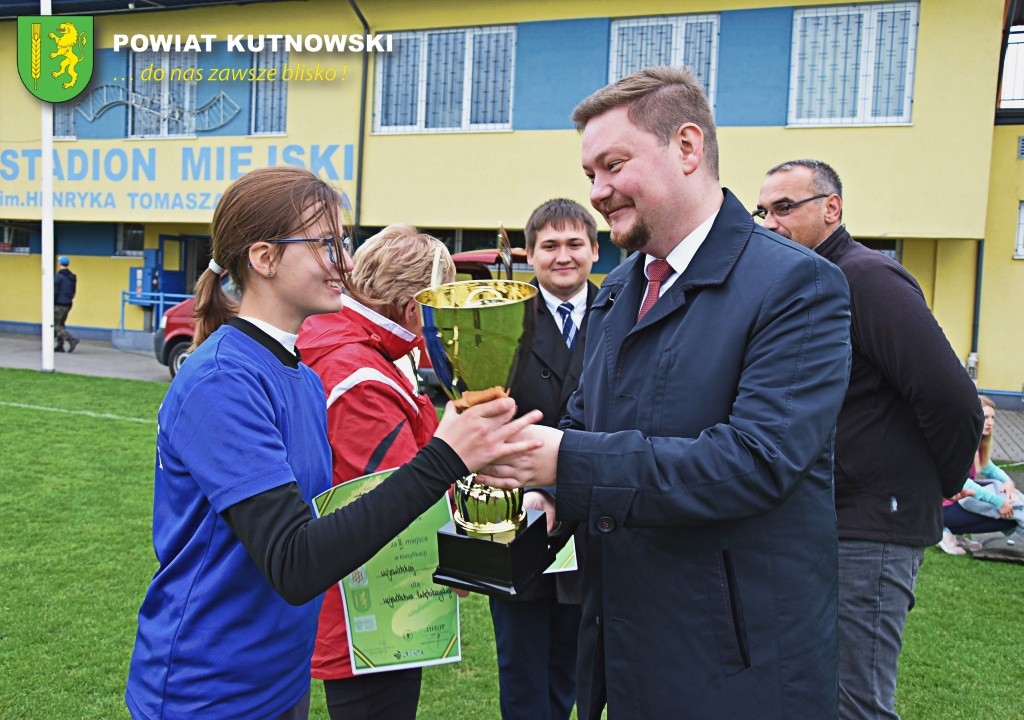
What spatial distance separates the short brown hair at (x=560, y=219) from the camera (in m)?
3.53

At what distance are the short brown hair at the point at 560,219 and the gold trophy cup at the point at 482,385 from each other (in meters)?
1.76

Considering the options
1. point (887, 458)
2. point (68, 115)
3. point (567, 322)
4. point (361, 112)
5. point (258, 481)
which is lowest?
A: point (887, 458)

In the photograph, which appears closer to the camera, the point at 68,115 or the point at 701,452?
the point at 701,452

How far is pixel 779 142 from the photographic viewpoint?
42.1 feet

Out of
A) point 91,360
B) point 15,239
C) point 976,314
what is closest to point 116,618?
point 91,360

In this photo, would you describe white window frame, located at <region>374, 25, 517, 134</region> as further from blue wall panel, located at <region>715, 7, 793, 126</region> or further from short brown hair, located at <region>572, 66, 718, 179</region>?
short brown hair, located at <region>572, 66, 718, 179</region>

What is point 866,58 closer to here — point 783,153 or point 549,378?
point 783,153

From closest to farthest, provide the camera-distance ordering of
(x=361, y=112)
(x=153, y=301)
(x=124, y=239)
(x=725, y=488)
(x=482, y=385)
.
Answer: (x=725, y=488), (x=482, y=385), (x=361, y=112), (x=153, y=301), (x=124, y=239)

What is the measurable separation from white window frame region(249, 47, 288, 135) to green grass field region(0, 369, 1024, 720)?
10.3 meters

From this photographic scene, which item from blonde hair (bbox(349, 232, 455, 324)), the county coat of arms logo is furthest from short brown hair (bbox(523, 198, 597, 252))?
the county coat of arms logo

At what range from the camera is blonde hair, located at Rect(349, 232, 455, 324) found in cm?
259

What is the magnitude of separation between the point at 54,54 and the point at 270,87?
3983 mm

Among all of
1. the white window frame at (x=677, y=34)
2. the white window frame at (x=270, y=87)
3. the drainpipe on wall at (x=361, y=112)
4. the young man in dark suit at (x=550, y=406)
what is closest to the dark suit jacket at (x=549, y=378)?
the young man in dark suit at (x=550, y=406)

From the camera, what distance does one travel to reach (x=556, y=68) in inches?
551
